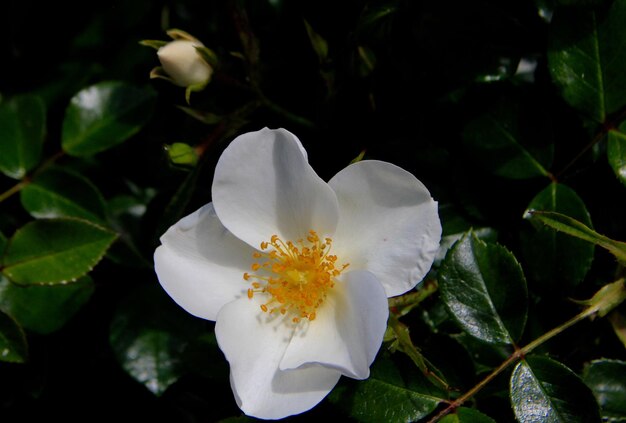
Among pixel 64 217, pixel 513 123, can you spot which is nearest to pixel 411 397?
pixel 513 123

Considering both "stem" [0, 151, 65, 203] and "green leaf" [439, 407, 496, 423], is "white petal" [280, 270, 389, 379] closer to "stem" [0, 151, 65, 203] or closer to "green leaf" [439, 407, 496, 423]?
"green leaf" [439, 407, 496, 423]

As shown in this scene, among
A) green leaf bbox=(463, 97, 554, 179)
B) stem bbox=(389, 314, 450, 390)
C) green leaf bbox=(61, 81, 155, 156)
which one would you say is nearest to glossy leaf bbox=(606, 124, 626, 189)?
green leaf bbox=(463, 97, 554, 179)

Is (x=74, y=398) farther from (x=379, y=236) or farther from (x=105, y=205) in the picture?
(x=379, y=236)

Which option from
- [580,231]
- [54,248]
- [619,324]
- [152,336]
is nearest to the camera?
[580,231]

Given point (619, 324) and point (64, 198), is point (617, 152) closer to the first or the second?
point (619, 324)

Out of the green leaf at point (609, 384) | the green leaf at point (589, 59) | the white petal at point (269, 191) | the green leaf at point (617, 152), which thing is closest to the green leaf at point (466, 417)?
the green leaf at point (609, 384)

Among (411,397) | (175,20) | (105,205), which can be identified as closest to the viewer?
(411,397)

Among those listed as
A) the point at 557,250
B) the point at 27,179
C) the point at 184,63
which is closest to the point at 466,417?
the point at 557,250
